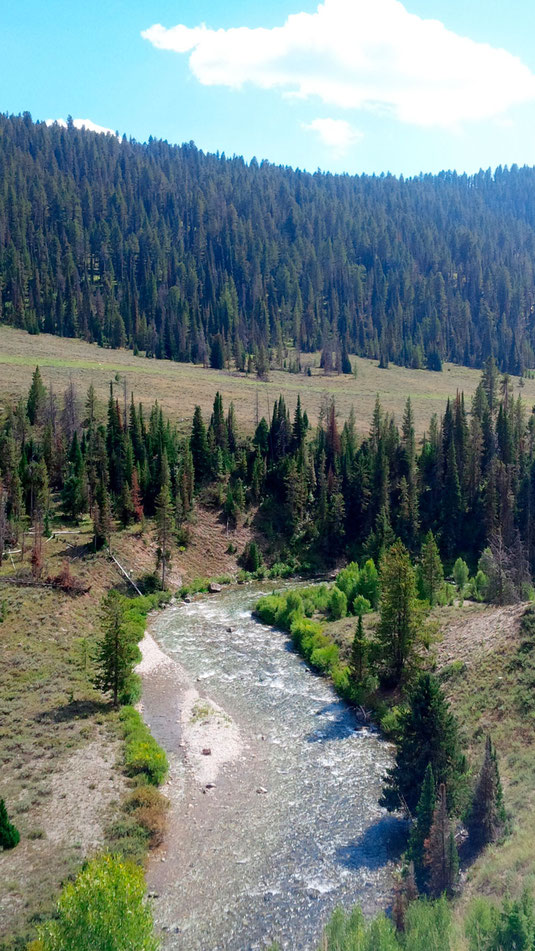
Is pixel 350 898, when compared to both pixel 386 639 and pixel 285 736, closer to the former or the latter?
pixel 285 736

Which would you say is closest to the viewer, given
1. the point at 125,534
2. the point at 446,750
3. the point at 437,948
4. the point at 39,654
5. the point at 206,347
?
the point at 437,948

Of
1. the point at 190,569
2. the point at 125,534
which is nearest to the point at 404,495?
the point at 190,569

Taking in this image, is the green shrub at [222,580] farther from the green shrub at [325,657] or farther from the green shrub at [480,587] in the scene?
the green shrub at [480,587]

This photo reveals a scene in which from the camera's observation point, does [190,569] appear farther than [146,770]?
Yes

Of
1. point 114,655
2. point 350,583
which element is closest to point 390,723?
point 114,655

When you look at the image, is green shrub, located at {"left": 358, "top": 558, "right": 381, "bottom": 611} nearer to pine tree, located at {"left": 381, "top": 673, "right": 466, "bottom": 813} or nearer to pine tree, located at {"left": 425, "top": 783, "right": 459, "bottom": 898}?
pine tree, located at {"left": 381, "top": 673, "right": 466, "bottom": 813}

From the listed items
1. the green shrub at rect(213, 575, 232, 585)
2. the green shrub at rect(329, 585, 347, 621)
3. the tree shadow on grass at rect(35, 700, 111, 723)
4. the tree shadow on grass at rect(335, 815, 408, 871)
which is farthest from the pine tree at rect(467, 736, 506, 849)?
the green shrub at rect(213, 575, 232, 585)

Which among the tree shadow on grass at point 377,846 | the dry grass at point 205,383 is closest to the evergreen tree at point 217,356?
the dry grass at point 205,383
